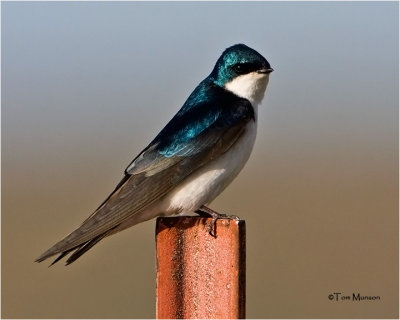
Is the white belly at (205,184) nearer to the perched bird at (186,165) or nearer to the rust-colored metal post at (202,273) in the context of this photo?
the perched bird at (186,165)

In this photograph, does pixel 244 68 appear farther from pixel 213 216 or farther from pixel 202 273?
pixel 202 273

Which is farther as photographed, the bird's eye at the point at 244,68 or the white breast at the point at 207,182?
the bird's eye at the point at 244,68

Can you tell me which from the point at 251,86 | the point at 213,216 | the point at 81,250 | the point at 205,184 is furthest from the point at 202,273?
the point at 251,86

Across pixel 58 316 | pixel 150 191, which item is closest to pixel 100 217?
pixel 150 191

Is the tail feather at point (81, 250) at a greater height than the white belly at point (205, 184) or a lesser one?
lesser

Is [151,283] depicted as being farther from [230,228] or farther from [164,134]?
[230,228]

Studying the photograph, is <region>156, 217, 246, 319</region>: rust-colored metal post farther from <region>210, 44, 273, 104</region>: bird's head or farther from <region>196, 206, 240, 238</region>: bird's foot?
<region>210, 44, 273, 104</region>: bird's head

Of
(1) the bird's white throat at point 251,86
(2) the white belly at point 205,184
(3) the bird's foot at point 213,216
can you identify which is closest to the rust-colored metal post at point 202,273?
(3) the bird's foot at point 213,216

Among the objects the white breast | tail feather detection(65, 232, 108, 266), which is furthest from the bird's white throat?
tail feather detection(65, 232, 108, 266)
